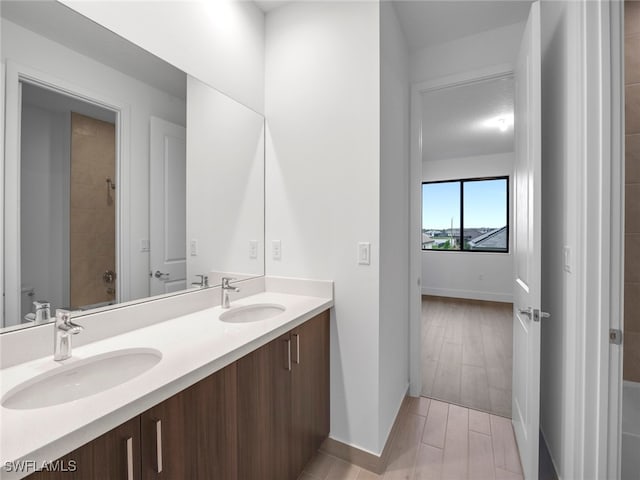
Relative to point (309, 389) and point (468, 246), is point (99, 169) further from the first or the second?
point (468, 246)

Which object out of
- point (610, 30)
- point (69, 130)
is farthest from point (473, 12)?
point (69, 130)

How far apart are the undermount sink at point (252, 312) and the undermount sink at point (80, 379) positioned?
52 centimetres

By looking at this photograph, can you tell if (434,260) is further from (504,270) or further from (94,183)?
(94,183)

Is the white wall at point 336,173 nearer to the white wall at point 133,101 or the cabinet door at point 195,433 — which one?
the white wall at point 133,101

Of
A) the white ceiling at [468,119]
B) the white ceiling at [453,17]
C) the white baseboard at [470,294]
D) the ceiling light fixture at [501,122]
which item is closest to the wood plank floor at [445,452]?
the white ceiling at [468,119]

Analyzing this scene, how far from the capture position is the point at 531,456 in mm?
1391

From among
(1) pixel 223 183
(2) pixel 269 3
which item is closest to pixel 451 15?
(2) pixel 269 3

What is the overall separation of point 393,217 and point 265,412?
129 centimetres

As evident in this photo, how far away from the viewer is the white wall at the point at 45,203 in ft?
3.20

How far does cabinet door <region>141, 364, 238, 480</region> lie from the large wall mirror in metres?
0.56

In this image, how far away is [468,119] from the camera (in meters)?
3.71

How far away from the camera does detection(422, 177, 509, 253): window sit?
5.26 metres

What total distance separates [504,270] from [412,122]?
3944mm

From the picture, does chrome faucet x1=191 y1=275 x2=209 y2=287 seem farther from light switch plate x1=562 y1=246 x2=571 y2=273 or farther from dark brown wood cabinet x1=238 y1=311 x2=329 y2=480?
light switch plate x1=562 y1=246 x2=571 y2=273
